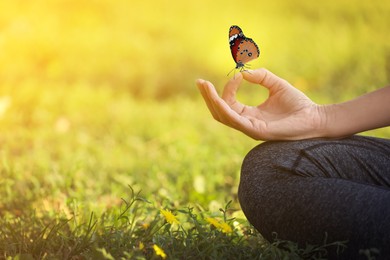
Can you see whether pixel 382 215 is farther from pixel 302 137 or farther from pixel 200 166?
pixel 200 166

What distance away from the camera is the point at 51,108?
5.58 meters

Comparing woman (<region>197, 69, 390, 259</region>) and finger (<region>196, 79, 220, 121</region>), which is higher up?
finger (<region>196, 79, 220, 121</region>)

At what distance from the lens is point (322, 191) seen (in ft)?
5.90

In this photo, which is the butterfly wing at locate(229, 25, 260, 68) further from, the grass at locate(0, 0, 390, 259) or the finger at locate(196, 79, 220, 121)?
the grass at locate(0, 0, 390, 259)

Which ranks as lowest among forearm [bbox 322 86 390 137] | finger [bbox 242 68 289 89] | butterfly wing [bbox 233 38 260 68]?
forearm [bbox 322 86 390 137]

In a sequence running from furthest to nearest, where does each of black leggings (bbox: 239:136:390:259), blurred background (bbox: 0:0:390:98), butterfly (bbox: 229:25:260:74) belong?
blurred background (bbox: 0:0:390:98) < butterfly (bbox: 229:25:260:74) < black leggings (bbox: 239:136:390:259)

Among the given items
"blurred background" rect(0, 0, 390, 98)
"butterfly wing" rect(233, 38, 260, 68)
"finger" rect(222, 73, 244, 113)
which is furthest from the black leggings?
"blurred background" rect(0, 0, 390, 98)

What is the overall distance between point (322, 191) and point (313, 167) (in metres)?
0.13

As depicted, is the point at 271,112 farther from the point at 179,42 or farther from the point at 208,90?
the point at 179,42

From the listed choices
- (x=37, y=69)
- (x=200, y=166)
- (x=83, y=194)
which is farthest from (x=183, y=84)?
(x=83, y=194)

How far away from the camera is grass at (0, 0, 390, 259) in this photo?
333cm

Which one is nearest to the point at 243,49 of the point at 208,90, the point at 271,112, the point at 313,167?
the point at 208,90

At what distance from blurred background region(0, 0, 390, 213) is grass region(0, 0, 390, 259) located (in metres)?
0.01

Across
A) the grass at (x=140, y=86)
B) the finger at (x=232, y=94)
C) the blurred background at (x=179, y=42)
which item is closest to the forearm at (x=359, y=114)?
the finger at (x=232, y=94)
